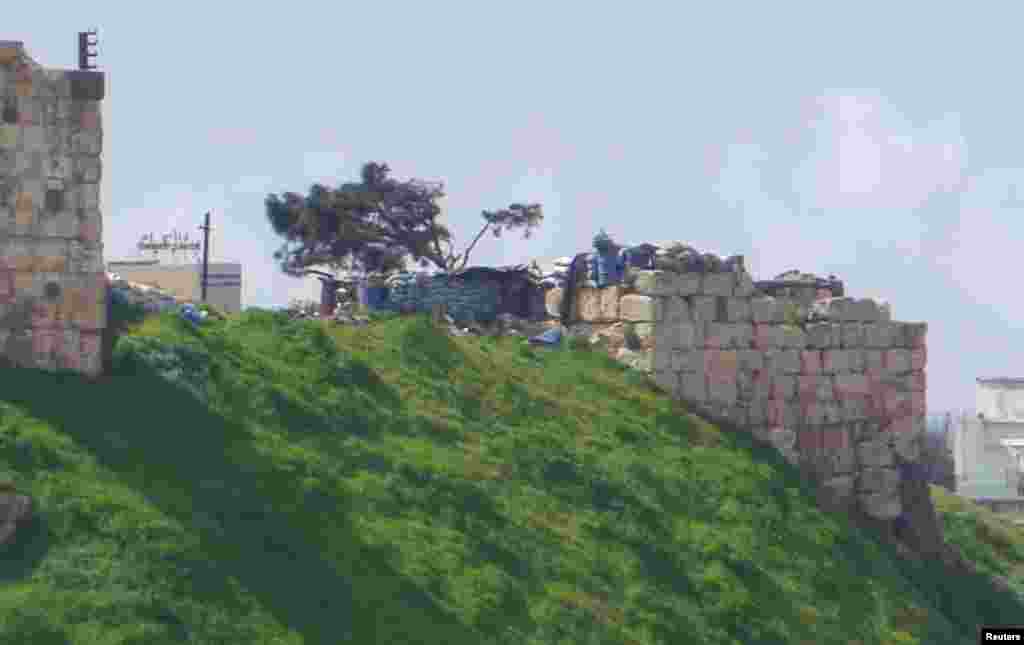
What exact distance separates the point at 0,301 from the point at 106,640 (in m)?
3.96

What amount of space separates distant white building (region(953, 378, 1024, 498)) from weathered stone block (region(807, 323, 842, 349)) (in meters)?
21.4

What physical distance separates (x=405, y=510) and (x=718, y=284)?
686 centimetres

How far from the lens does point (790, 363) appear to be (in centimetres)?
2431

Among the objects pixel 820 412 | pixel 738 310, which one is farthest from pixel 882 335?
pixel 738 310

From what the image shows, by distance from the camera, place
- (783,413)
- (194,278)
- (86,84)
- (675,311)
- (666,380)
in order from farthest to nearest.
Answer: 1. (194,278)
2. (783,413)
3. (675,311)
4. (666,380)
5. (86,84)

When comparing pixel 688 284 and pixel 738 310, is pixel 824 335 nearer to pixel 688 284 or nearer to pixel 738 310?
pixel 738 310

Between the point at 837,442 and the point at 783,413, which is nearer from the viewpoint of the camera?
the point at 783,413

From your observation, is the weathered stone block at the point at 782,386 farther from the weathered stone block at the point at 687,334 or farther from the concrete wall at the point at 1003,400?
the concrete wall at the point at 1003,400

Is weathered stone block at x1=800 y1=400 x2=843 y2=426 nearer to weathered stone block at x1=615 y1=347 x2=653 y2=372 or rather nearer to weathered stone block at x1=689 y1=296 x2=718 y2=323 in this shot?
weathered stone block at x1=689 y1=296 x2=718 y2=323

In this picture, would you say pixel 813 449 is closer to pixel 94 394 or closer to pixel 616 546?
pixel 616 546

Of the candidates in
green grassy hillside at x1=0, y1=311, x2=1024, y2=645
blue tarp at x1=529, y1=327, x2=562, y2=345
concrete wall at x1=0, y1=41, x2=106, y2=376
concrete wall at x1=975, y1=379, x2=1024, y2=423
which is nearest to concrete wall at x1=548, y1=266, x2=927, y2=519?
blue tarp at x1=529, y1=327, x2=562, y2=345

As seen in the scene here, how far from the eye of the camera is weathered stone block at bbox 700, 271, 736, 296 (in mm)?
23484

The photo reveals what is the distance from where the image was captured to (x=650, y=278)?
2319cm

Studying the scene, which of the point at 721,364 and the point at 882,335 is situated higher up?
the point at 882,335
